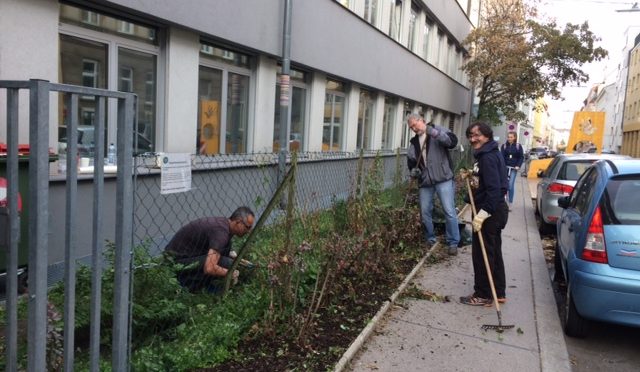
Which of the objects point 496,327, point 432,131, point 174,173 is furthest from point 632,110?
point 174,173

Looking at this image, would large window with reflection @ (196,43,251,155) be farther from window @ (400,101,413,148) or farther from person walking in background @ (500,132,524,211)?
window @ (400,101,413,148)

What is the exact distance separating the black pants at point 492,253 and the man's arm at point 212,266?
247 cm

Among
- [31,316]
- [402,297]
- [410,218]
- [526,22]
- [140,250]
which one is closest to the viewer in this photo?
[31,316]

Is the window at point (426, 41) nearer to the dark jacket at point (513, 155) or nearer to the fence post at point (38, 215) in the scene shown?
the dark jacket at point (513, 155)

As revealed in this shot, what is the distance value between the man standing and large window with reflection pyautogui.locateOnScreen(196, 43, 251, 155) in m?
2.91

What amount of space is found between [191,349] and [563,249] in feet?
12.7

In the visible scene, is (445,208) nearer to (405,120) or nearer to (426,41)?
(405,120)

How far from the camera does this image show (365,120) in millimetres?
14570

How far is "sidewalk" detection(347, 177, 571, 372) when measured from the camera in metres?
3.88

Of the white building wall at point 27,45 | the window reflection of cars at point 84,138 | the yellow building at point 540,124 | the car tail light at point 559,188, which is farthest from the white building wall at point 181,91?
the yellow building at point 540,124

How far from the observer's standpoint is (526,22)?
72.9 ft

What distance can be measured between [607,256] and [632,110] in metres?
57.5

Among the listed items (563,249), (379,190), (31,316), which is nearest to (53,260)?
(31,316)

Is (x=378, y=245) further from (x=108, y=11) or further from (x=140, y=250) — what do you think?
(x=108, y=11)
